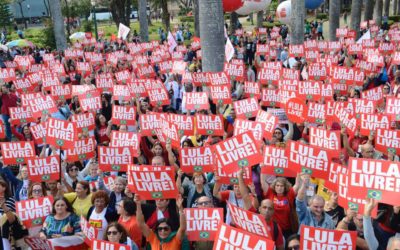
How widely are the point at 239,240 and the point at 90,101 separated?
7.60 metres

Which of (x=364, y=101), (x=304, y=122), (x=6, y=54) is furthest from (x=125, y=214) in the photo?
(x=6, y=54)

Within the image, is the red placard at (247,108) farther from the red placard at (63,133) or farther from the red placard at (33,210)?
the red placard at (33,210)

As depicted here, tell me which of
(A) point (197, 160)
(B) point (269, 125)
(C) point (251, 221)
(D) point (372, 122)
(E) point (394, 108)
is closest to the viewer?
(C) point (251, 221)

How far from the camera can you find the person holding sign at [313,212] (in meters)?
5.69

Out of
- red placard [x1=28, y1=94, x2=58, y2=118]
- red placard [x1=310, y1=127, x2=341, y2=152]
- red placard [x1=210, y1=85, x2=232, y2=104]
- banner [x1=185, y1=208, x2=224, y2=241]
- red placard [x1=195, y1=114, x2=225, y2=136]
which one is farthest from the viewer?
red placard [x1=210, y1=85, x2=232, y2=104]

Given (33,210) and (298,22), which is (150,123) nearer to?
(33,210)

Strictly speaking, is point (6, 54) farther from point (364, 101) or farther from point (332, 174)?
point (332, 174)

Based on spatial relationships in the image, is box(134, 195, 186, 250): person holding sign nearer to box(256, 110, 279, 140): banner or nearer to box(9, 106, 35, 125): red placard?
box(256, 110, 279, 140): banner

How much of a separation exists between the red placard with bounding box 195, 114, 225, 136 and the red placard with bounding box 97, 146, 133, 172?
182cm

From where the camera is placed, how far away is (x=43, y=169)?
755cm

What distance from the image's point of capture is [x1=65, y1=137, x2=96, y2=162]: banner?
28.3 feet

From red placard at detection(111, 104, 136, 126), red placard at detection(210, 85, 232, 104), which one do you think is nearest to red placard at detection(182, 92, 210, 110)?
red placard at detection(210, 85, 232, 104)

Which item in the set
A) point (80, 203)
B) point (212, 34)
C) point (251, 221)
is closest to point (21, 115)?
point (212, 34)

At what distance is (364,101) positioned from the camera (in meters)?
9.53
